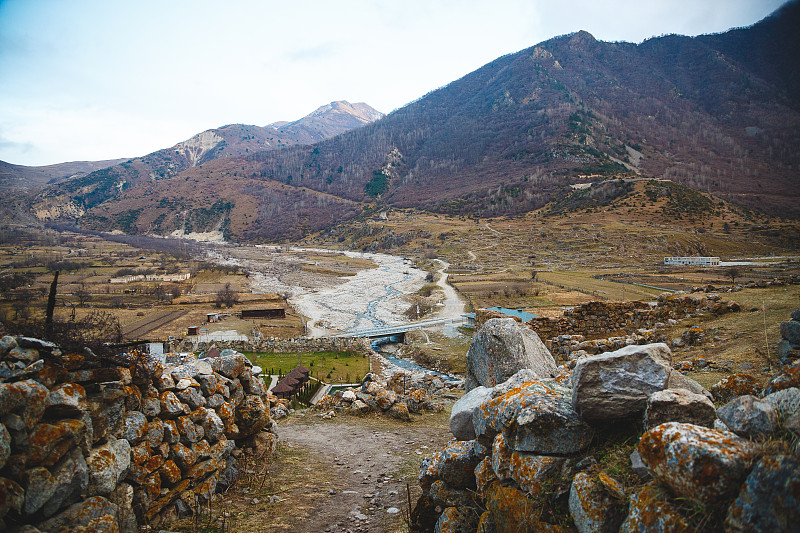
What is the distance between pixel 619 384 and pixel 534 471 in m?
1.38

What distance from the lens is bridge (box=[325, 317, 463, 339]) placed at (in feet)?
123

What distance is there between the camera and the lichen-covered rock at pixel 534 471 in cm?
450

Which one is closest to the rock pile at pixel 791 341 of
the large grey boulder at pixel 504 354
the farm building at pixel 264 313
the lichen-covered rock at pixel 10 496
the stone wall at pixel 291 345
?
the large grey boulder at pixel 504 354

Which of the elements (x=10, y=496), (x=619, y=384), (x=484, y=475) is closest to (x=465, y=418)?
(x=484, y=475)

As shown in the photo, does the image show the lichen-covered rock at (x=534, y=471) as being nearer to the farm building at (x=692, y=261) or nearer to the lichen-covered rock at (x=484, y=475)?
the lichen-covered rock at (x=484, y=475)

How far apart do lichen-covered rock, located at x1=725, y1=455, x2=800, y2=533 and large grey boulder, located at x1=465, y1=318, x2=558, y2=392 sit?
5.84 meters

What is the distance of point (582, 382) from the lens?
475cm

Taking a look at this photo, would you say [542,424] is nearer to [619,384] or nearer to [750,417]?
[619,384]

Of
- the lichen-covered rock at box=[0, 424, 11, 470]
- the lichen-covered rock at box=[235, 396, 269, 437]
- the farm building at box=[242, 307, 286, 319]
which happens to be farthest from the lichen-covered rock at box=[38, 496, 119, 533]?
the farm building at box=[242, 307, 286, 319]

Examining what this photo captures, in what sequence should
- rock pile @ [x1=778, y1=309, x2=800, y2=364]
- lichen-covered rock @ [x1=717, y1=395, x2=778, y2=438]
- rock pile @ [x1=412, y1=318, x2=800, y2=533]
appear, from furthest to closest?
rock pile @ [x1=778, y1=309, x2=800, y2=364]
lichen-covered rock @ [x1=717, y1=395, x2=778, y2=438]
rock pile @ [x1=412, y1=318, x2=800, y2=533]

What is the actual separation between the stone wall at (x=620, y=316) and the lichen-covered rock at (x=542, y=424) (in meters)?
17.0

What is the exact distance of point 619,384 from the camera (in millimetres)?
4605

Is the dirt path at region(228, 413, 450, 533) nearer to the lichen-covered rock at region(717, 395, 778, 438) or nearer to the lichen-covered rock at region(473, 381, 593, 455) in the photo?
the lichen-covered rock at region(473, 381, 593, 455)

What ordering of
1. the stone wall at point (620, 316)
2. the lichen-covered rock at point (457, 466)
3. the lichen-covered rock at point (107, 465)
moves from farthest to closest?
the stone wall at point (620, 316) → the lichen-covered rock at point (457, 466) → the lichen-covered rock at point (107, 465)
